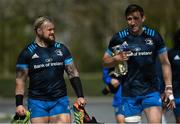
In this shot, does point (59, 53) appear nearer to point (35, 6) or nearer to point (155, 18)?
point (155, 18)

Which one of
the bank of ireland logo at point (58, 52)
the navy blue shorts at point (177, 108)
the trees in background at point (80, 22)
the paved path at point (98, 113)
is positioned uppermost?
the trees in background at point (80, 22)

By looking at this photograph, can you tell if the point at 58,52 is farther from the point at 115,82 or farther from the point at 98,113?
the point at 98,113

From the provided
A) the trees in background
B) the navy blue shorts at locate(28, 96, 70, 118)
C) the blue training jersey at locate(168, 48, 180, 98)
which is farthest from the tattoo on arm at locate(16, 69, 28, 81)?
the trees in background

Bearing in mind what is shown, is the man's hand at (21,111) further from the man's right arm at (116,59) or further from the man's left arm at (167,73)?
the man's left arm at (167,73)

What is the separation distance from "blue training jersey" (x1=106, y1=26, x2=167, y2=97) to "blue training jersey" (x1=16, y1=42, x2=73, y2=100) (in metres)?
0.88

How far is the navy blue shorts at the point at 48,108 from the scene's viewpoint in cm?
885

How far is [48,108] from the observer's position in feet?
29.1

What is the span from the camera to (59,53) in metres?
8.91

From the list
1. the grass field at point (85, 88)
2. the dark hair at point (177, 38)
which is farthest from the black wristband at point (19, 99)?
the grass field at point (85, 88)

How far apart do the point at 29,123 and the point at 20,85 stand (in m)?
0.78

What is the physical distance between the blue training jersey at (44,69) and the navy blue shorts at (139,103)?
898 millimetres

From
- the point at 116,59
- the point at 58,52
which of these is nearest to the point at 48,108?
the point at 58,52

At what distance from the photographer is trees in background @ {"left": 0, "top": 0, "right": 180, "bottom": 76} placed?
32.2 m

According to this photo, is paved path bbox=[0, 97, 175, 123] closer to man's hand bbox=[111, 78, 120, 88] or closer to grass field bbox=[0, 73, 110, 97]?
man's hand bbox=[111, 78, 120, 88]
